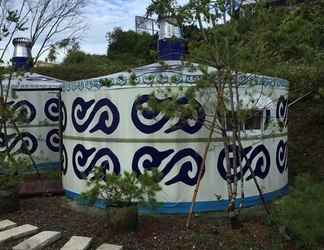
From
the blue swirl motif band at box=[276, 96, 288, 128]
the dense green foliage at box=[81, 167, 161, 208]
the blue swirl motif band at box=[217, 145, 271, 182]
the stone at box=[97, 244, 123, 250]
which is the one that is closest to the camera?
the stone at box=[97, 244, 123, 250]

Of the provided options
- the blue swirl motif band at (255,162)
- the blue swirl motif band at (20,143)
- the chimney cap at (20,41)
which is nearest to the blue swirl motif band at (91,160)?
the blue swirl motif band at (255,162)

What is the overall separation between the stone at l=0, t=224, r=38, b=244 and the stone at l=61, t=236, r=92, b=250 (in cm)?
68

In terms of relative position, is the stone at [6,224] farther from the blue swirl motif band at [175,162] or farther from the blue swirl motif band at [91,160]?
the blue swirl motif band at [175,162]

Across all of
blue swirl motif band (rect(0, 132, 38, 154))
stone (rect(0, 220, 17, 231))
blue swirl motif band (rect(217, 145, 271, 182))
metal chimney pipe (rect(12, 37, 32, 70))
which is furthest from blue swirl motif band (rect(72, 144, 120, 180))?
metal chimney pipe (rect(12, 37, 32, 70))

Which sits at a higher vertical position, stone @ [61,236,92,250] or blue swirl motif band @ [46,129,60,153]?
blue swirl motif band @ [46,129,60,153]

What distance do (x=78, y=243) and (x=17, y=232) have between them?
3.13 ft

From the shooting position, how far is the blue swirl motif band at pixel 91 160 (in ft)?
23.0

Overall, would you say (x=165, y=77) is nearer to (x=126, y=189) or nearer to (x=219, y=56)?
(x=219, y=56)

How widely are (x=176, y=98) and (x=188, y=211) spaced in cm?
175

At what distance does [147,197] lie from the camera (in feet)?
20.1

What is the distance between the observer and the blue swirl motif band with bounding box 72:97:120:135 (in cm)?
693

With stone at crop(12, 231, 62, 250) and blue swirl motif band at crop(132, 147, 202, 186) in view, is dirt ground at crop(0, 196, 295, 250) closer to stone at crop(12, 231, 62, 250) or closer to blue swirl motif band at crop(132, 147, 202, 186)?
stone at crop(12, 231, 62, 250)

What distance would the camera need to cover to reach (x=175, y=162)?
6.63m

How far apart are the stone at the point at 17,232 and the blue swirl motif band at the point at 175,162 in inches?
68.4
